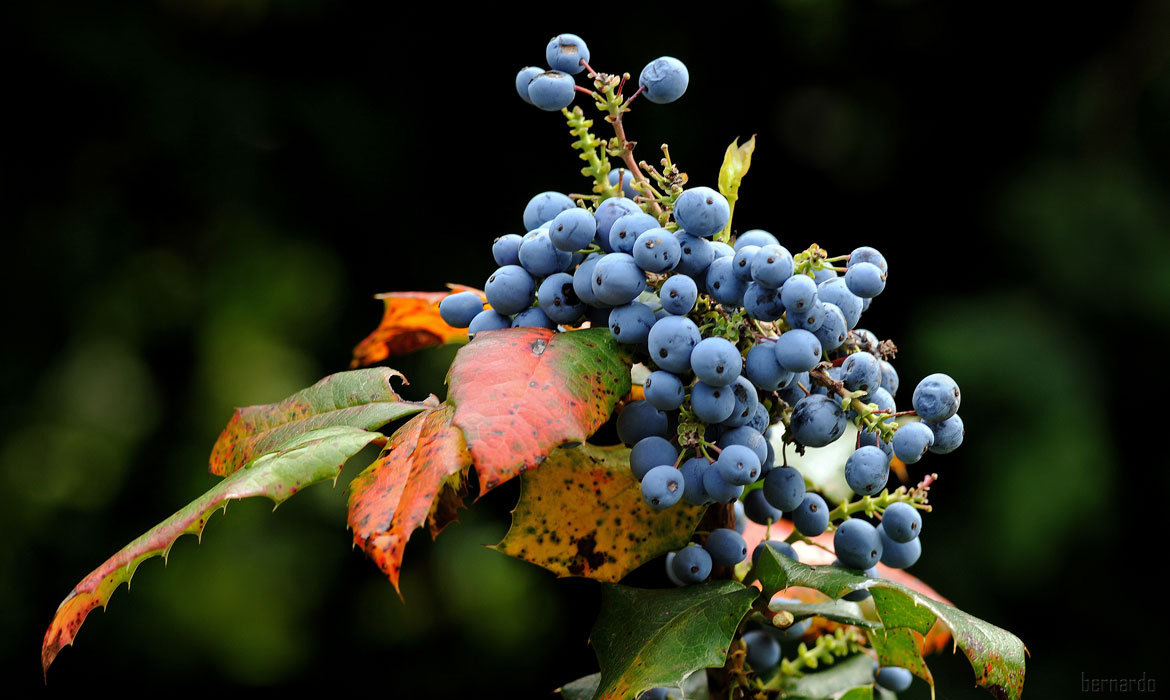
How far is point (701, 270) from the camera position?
0.56 metres

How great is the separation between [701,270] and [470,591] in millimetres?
1735

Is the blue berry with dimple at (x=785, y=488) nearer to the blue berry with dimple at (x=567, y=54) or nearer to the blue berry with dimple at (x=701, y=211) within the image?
the blue berry with dimple at (x=701, y=211)

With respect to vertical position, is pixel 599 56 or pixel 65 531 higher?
pixel 599 56

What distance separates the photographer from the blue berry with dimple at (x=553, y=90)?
0.60m

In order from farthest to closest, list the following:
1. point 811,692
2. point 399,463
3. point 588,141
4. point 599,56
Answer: point 599,56
point 811,692
point 588,141
point 399,463

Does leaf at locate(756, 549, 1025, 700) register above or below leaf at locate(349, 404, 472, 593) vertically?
below

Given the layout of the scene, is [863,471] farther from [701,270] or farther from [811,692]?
[811,692]

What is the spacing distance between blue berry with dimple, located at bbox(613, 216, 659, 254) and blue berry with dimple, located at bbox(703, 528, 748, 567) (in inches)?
8.0

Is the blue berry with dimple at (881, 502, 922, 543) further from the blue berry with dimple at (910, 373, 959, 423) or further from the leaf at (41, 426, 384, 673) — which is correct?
the leaf at (41, 426, 384, 673)

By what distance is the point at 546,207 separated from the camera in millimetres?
614

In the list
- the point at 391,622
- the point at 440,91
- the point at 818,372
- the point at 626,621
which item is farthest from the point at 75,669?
the point at 818,372

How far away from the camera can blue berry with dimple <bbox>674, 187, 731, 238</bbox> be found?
53 cm
